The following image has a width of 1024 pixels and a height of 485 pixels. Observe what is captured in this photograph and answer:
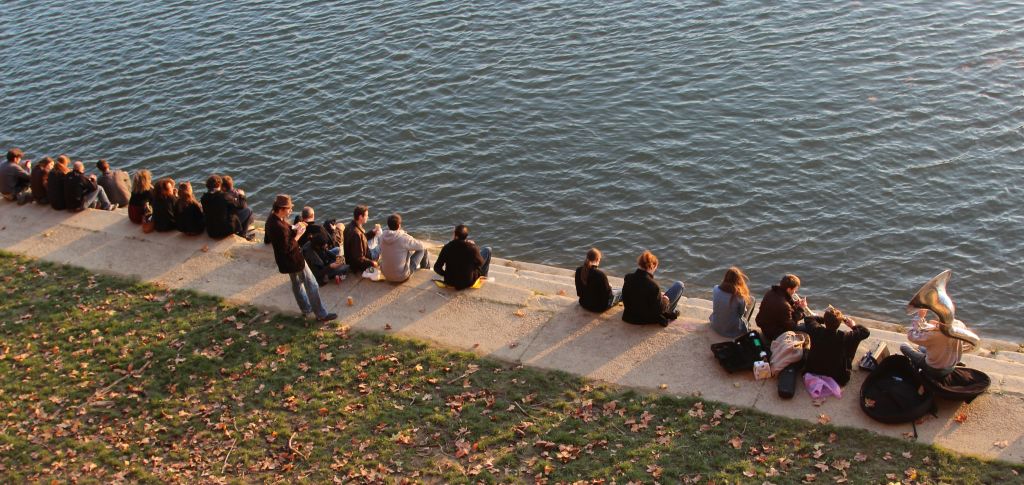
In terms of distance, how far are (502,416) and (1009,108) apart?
56.7 feet

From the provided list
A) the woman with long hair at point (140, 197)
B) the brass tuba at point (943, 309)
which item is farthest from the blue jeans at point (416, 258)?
the brass tuba at point (943, 309)

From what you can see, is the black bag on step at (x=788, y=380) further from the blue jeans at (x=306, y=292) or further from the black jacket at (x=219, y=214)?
the black jacket at (x=219, y=214)

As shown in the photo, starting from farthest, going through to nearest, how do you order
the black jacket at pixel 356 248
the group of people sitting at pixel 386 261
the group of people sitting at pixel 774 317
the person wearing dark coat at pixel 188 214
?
the person wearing dark coat at pixel 188 214 → the black jacket at pixel 356 248 → the group of people sitting at pixel 386 261 → the group of people sitting at pixel 774 317

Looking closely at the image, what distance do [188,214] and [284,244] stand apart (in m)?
4.88

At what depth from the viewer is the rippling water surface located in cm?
2052

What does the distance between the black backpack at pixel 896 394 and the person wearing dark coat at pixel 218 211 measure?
12149mm

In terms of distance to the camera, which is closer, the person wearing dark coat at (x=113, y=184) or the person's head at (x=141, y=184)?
the person's head at (x=141, y=184)

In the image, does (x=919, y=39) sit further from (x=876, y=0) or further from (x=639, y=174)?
(x=639, y=174)

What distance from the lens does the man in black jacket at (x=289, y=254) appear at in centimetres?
1498

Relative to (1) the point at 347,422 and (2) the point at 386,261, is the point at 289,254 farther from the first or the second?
(1) the point at 347,422

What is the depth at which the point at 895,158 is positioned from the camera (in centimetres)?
2241

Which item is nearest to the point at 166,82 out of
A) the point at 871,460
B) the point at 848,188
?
the point at 848,188

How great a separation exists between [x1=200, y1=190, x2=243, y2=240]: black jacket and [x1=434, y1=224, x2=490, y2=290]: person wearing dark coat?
15.7 feet

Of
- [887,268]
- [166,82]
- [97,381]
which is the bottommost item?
[887,268]
